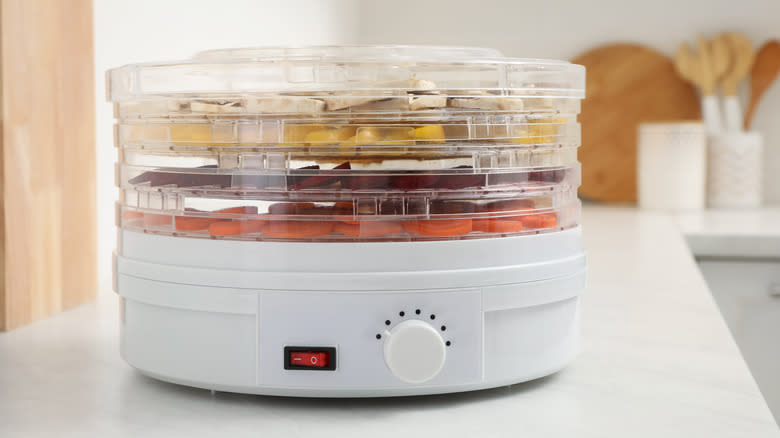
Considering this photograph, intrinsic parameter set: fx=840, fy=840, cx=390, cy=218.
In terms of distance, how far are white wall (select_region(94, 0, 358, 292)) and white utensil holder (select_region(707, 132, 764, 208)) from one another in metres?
1.09

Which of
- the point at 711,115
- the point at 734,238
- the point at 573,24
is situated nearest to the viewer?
the point at 734,238

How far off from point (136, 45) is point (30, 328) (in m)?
0.44

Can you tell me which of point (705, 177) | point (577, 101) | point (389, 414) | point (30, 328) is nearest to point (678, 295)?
point (577, 101)

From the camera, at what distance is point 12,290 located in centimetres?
89

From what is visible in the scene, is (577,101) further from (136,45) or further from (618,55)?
(618,55)

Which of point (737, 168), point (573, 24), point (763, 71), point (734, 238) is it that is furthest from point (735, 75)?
point (734, 238)

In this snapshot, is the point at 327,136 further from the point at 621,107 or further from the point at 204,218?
the point at 621,107

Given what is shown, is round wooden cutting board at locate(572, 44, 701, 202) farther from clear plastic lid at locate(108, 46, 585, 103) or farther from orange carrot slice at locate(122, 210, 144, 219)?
orange carrot slice at locate(122, 210, 144, 219)

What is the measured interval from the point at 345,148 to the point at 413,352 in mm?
160

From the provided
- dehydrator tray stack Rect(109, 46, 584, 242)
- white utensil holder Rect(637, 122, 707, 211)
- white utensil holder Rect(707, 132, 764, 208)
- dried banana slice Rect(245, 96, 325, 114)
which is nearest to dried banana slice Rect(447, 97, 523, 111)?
dehydrator tray stack Rect(109, 46, 584, 242)

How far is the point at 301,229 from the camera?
2.06 ft

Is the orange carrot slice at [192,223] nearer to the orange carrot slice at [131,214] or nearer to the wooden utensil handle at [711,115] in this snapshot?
the orange carrot slice at [131,214]

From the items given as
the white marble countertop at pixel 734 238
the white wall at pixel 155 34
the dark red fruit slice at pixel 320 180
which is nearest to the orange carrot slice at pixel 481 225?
the dark red fruit slice at pixel 320 180

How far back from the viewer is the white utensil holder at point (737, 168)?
80.2 inches
